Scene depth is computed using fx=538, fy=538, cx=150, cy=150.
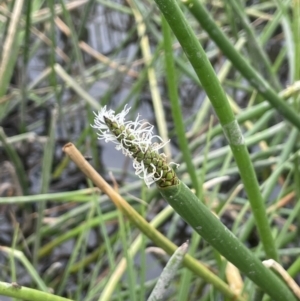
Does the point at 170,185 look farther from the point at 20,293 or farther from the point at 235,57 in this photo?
the point at 235,57

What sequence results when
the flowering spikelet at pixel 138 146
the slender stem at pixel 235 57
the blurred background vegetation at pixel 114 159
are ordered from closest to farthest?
the flowering spikelet at pixel 138 146, the slender stem at pixel 235 57, the blurred background vegetation at pixel 114 159

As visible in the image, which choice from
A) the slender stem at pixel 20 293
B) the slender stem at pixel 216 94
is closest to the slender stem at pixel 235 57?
the slender stem at pixel 216 94

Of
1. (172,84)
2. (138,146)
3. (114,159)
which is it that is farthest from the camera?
(114,159)

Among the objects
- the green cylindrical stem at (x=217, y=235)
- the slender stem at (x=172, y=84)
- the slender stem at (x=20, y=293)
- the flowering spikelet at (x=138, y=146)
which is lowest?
the slender stem at (x=20, y=293)

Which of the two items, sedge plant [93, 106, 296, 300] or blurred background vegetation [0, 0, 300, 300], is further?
blurred background vegetation [0, 0, 300, 300]

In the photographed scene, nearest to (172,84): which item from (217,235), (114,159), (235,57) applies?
(235,57)

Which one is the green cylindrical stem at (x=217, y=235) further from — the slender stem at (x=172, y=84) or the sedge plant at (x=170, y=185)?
the slender stem at (x=172, y=84)

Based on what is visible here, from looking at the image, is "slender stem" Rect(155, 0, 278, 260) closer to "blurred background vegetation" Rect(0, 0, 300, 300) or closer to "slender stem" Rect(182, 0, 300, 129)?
"slender stem" Rect(182, 0, 300, 129)

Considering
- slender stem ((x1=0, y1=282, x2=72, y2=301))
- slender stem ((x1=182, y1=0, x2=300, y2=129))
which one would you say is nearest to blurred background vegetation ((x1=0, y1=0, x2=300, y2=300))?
slender stem ((x1=182, y1=0, x2=300, y2=129))
